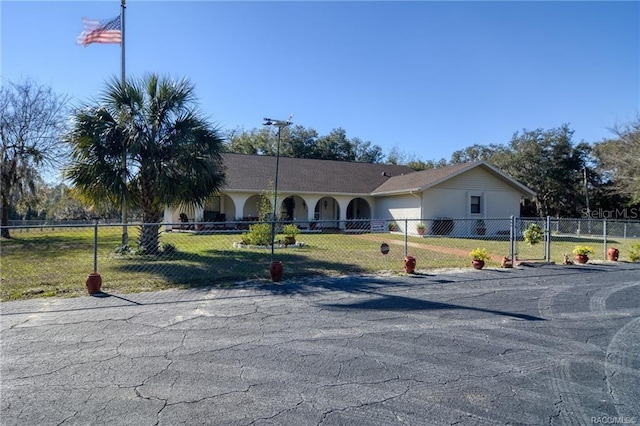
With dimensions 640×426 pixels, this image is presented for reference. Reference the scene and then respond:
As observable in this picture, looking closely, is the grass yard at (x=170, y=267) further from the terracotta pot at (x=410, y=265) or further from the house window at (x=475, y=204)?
the house window at (x=475, y=204)

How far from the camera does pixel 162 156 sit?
11.3m

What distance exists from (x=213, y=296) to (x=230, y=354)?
275cm

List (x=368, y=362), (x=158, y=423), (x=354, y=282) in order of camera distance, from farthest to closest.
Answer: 1. (x=354, y=282)
2. (x=368, y=362)
3. (x=158, y=423)

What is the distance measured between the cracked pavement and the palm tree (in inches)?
213

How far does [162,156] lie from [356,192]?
15.9 meters

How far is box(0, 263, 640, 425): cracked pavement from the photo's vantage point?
2.82 metres

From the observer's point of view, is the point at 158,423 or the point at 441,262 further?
the point at 441,262

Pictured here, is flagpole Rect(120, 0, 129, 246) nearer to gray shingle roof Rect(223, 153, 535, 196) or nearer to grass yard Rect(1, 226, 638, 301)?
grass yard Rect(1, 226, 638, 301)

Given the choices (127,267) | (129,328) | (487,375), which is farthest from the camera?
(127,267)

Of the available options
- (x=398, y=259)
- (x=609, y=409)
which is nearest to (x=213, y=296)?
(x=609, y=409)

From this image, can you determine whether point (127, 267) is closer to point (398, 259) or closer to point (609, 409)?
point (398, 259)

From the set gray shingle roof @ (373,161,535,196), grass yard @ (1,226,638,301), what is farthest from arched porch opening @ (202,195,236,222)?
grass yard @ (1,226,638,301)

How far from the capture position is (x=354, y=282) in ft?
25.1

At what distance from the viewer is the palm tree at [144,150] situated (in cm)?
1071
